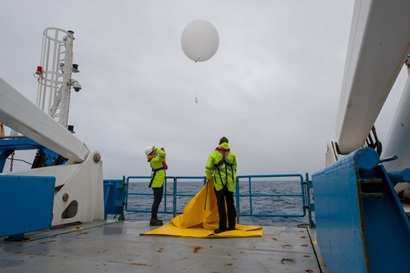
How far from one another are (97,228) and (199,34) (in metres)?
4.40

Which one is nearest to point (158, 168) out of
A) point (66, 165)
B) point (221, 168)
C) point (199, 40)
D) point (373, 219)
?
point (221, 168)

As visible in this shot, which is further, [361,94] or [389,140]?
[389,140]

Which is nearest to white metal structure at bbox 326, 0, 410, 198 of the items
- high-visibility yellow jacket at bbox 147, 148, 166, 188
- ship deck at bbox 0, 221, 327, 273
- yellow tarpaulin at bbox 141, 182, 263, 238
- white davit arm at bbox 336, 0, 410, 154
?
white davit arm at bbox 336, 0, 410, 154

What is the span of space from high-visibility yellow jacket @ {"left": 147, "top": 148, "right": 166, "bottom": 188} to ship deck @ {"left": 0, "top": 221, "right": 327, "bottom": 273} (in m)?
1.21

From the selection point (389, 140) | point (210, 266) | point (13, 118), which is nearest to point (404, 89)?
point (389, 140)

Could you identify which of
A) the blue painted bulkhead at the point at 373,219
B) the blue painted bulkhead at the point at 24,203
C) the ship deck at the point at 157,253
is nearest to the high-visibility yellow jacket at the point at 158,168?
the ship deck at the point at 157,253

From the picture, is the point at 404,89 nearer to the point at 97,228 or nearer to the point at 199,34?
the point at 199,34

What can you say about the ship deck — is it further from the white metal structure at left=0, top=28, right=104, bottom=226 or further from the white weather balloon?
the white weather balloon

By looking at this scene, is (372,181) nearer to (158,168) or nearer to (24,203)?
(24,203)

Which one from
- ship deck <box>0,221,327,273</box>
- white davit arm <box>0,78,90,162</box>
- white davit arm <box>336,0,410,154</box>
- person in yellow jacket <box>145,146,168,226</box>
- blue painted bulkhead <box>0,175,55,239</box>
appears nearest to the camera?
white davit arm <box>336,0,410,154</box>

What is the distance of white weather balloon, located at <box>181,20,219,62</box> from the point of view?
16.6 ft

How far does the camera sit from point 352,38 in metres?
1.93

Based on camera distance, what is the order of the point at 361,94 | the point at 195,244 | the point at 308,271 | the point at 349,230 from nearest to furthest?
1. the point at 349,230
2. the point at 361,94
3. the point at 308,271
4. the point at 195,244

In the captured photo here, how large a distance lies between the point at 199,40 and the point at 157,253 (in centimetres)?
381
